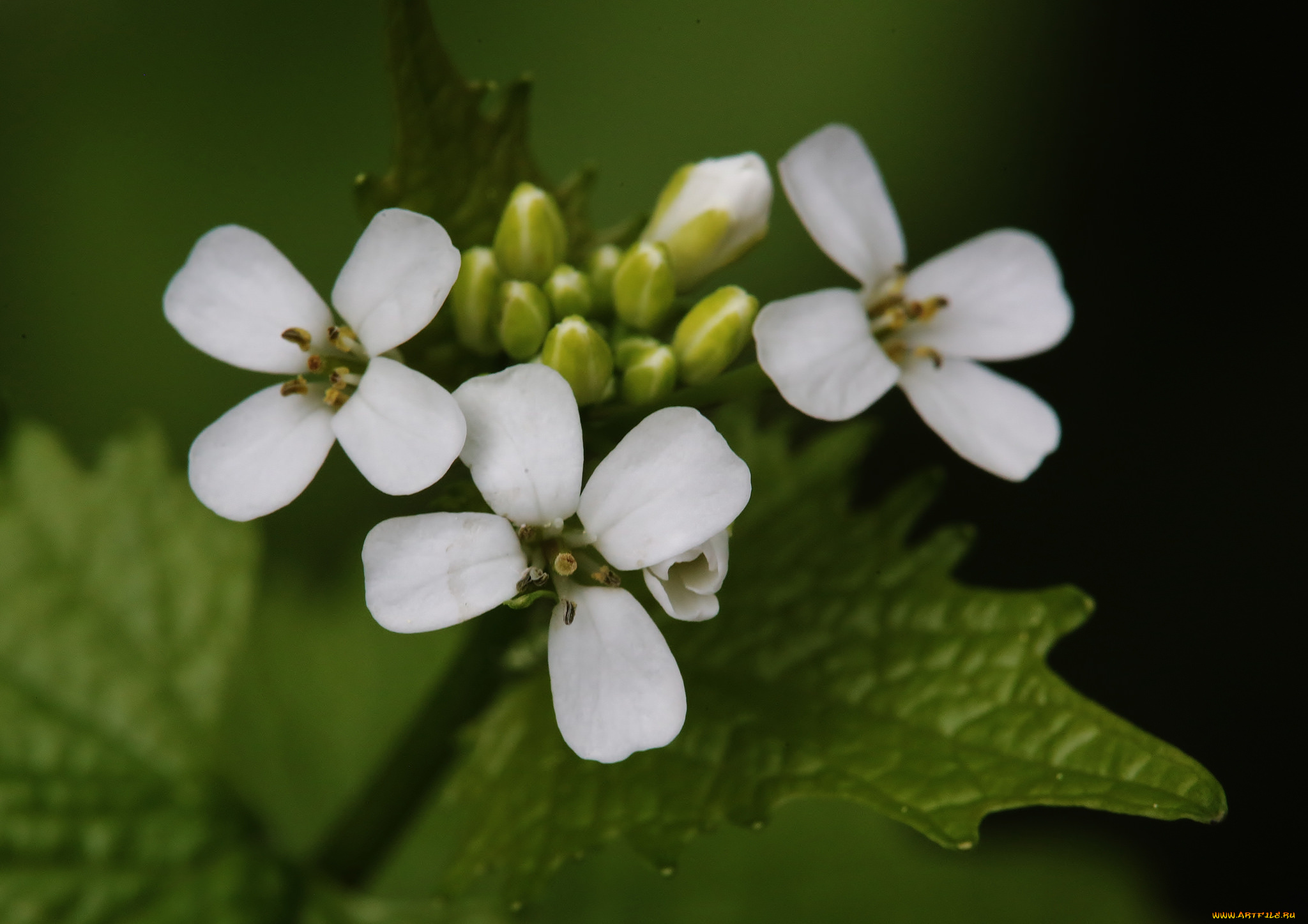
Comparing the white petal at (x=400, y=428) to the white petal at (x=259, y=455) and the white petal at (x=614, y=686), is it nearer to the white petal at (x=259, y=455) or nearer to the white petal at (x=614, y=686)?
the white petal at (x=259, y=455)

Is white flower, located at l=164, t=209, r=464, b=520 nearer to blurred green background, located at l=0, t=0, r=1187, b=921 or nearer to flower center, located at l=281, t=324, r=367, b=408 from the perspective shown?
flower center, located at l=281, t=324, r=367, b=408

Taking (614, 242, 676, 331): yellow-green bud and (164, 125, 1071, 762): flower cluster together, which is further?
(614, 242, 676, 331): yellow-green bud

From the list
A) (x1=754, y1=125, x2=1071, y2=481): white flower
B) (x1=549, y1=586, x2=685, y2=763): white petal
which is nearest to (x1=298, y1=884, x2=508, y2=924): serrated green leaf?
(x1=549, y1=586, x2=685, y2=763): white petal

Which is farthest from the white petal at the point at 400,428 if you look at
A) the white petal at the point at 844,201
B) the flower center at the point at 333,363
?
the white petal at the point at 844,201

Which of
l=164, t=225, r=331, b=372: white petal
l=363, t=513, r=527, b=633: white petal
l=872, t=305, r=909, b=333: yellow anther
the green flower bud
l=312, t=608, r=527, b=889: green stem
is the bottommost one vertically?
l=312, t=608, r=527, b=889: green stem

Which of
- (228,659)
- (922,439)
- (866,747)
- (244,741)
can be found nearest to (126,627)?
(228,659)
